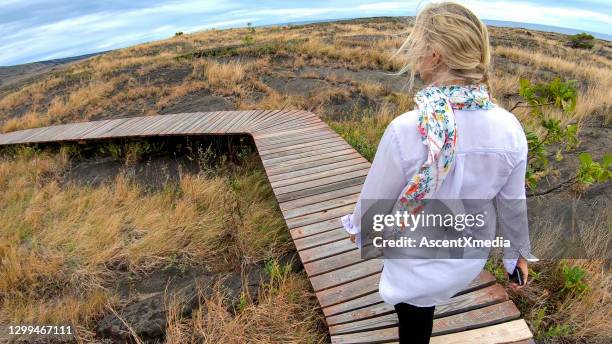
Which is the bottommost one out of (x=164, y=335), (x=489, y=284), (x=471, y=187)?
(x=164, y=335)

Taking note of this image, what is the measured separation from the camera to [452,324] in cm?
237

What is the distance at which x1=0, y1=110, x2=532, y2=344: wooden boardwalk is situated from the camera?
7.79ft

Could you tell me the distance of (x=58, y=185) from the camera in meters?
6.19

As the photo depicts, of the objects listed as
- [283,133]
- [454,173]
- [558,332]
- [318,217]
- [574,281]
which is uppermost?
[454,173]

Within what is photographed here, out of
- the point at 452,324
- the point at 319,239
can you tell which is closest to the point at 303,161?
the point at 319,239

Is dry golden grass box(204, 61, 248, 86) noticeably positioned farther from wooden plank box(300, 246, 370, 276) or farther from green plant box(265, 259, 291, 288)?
wooden plank box(300, 246, 370, 276)

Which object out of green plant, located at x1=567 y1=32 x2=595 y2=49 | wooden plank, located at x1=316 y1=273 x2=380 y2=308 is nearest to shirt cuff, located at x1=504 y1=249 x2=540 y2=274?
wooden plank, located at x1=316 y1=273 x2=380 y2=308

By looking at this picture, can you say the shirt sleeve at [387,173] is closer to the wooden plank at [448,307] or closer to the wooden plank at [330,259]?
the wooden plank at [448,307]

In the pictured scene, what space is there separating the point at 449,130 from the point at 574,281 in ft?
7.93

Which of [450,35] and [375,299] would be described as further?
[375,299]

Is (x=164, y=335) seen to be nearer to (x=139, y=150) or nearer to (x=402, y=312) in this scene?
(x=402, y=312)

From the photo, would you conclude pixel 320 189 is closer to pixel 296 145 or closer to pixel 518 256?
pixel 296 145

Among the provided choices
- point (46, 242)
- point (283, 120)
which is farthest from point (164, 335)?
point (283, 120)

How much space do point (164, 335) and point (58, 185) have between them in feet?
15.3
